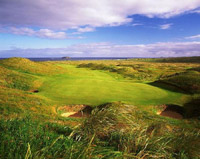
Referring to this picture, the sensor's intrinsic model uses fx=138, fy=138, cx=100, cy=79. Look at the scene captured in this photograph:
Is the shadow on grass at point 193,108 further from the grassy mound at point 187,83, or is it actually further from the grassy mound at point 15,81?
the grassy mound at point 15,81

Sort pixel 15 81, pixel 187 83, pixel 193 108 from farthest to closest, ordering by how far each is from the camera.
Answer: pixel 187 83 < pixel 15 81 < pixel 193 108

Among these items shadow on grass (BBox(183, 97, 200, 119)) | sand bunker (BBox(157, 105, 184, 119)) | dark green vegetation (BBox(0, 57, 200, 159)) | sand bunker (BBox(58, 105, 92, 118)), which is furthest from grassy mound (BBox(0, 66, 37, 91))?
shadow on grass (BBox(183, 97, 200, 119))

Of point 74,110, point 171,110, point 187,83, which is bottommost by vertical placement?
point 171,110

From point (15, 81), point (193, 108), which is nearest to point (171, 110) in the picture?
point (193, 108)

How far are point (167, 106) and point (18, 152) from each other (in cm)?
1587

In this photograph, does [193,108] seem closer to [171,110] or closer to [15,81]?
[171,110]

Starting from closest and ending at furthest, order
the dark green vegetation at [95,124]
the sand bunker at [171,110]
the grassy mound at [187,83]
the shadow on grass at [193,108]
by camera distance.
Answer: the dark green vegetation at [95,124] < the shadow on grass at [193,108] < the sand bunker at [171,110] < the grassy mound at [187,83]

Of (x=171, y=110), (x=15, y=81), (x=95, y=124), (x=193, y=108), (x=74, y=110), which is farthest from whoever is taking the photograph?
(x=15, y=81)

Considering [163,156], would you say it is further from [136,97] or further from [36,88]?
[36,88]

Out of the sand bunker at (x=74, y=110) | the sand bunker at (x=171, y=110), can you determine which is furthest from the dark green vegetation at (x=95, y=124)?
the sand bunker at (x=74, y=110)

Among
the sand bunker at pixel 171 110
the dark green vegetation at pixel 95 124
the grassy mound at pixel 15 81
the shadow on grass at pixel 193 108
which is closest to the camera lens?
the dark green vegetation at pixel 95 124

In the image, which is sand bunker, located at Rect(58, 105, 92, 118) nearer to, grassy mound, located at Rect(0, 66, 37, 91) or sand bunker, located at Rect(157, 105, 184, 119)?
sand bunker, located at Rect(157, 105, 184, 119)

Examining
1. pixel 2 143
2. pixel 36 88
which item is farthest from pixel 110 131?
pixel 36 88

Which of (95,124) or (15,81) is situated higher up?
(95,124)
